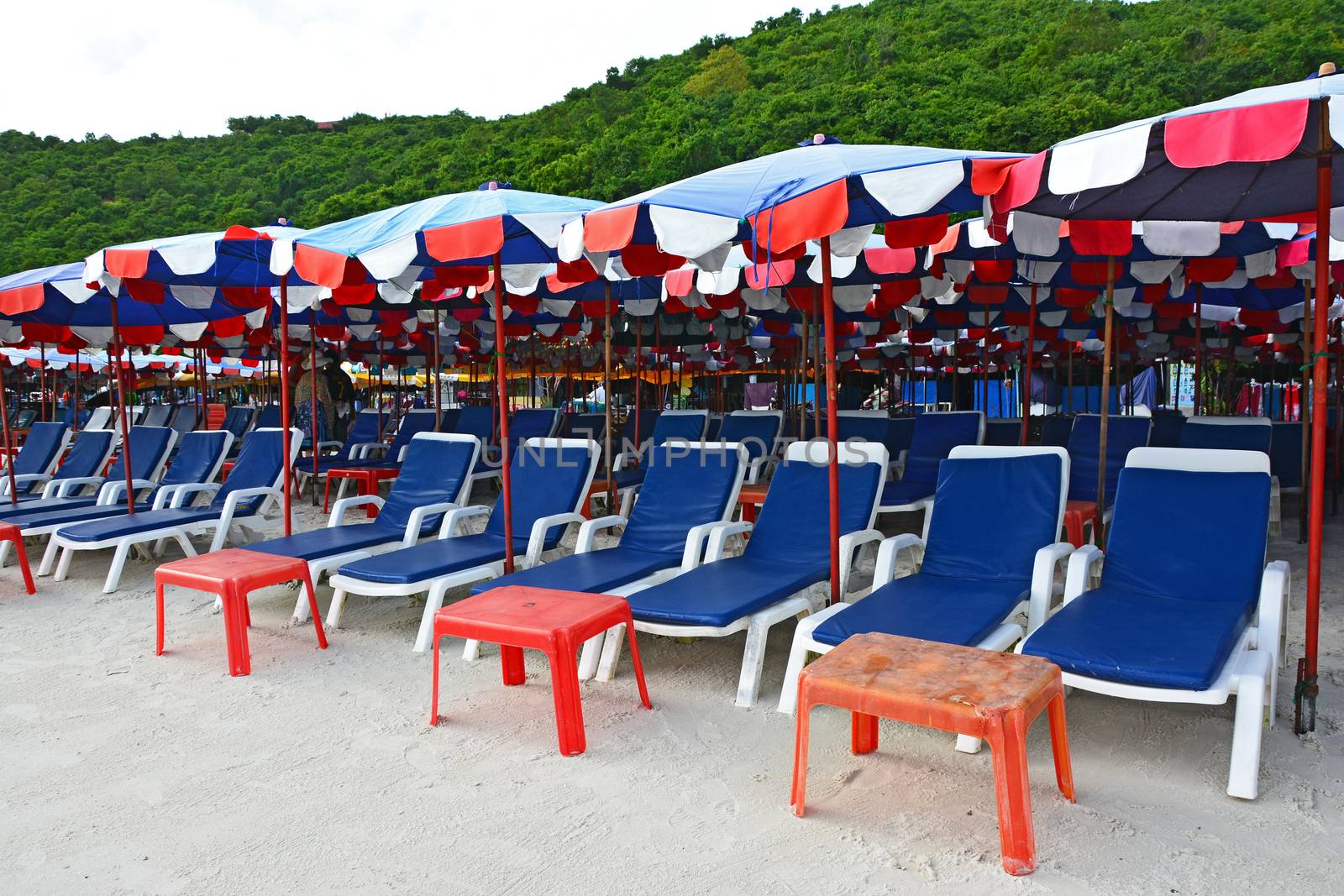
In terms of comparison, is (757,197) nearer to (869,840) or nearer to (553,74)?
(869,840)

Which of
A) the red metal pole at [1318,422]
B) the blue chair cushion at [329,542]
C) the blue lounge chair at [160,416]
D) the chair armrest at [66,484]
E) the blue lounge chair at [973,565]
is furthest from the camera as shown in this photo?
the blue lounge chair at [160,416]

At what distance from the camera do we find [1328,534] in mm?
6410

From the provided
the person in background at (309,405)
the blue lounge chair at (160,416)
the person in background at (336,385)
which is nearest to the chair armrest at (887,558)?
the person in background at (309,405)

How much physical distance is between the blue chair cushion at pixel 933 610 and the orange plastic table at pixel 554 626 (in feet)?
2.51

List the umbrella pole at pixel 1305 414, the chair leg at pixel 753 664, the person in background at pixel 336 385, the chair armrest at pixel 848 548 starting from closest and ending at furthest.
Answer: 1. the chair leg at pixel 753 664
2. the chair armrest at pixel 848 548
3. the umbrella pole at pixel 1305 414
4. the person in background at pixel 336 385

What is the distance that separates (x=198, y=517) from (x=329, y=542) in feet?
5.28

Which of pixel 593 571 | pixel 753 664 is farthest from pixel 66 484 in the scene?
pixel 753 664

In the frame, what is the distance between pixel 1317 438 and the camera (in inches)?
111

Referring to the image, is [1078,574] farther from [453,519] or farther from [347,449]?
[347,449]

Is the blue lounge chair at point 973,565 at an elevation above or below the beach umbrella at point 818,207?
below

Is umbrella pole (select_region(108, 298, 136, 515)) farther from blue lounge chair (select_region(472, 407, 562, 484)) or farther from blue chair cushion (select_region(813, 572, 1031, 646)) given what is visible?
blue chair cushion (select_region(813, 572, 1031, 646))

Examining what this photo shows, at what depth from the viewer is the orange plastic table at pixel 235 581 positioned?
12.2ft

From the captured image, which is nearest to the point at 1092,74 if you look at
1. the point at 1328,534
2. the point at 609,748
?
the point at 1328,534

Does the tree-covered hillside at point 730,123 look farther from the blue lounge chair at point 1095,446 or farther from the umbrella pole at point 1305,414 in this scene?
the umbrella pole at point 1305,414
